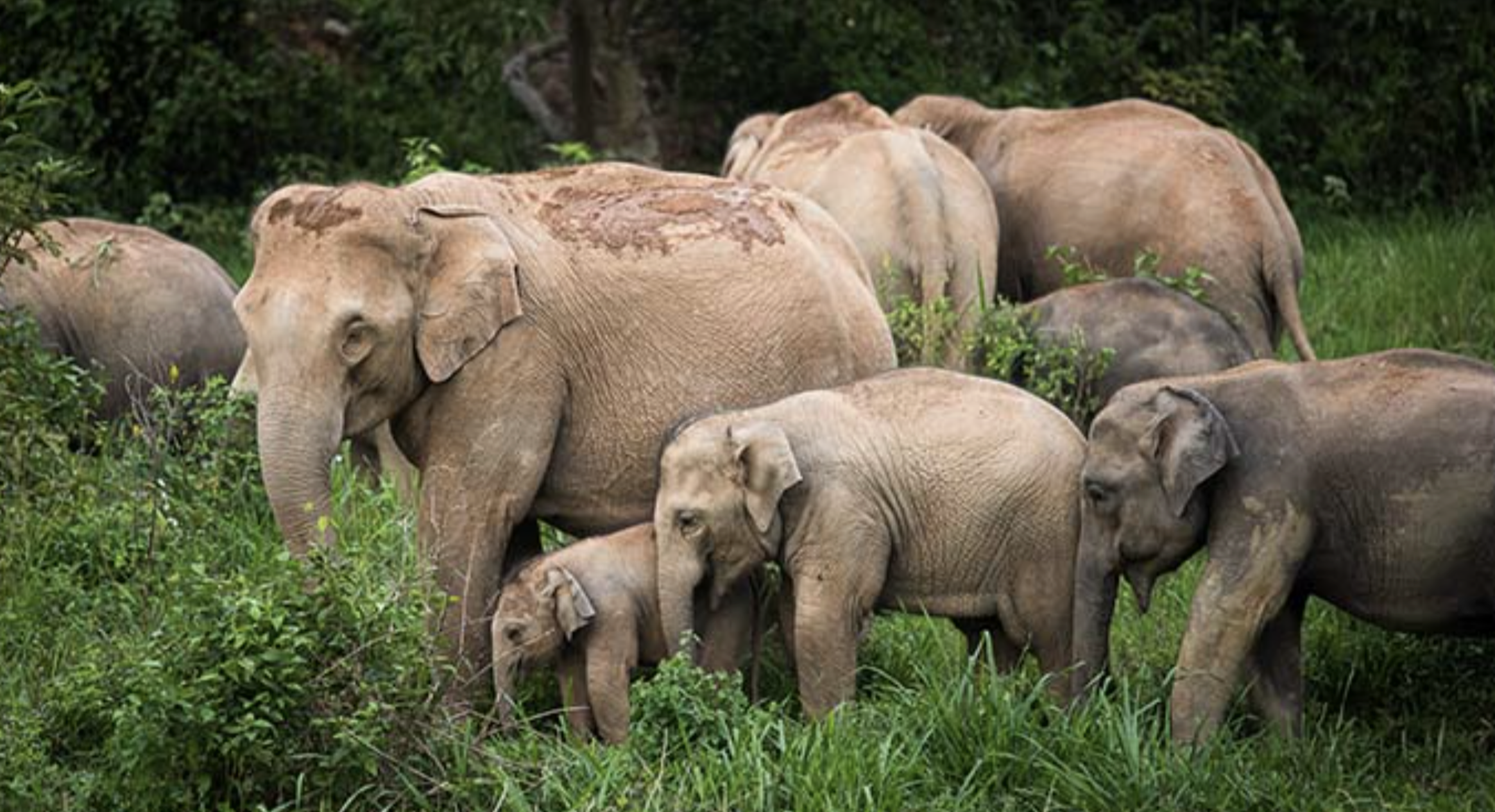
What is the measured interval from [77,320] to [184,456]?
1896mm

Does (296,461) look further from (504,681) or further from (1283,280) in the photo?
(1283,280)

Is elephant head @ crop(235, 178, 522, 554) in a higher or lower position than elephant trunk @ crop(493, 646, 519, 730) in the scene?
higher

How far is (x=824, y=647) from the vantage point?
775 cm

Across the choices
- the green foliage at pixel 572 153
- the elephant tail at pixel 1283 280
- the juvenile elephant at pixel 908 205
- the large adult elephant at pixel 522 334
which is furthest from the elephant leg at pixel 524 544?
the elephant tail at pixel 1283 280

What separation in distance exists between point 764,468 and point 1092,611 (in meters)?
1.00

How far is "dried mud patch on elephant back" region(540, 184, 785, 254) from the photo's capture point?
8195mm

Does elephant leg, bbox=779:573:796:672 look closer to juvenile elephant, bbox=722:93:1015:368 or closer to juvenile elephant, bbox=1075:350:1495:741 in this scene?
juvenile elephant, bbox=1075:350:1495:741

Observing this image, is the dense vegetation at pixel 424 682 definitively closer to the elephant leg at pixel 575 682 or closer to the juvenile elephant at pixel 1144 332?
the elephant leg at pixel 575 682

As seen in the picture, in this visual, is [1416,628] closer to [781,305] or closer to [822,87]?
[781,305]

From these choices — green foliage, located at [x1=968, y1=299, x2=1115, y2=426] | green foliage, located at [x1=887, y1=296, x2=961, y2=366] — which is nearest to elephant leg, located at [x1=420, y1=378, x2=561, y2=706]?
green foliage, located at [x1=887, y1=296, x2=961, y2=366]

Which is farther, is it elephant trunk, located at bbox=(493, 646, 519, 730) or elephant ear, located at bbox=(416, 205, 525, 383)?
elephant trunk, located at bbox=(493, 646, 519, 730)

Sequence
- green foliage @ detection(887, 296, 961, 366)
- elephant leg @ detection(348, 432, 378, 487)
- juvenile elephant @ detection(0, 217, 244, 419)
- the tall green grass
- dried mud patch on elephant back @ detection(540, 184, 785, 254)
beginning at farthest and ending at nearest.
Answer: juvenile elephant @ detection(0, 217, 244, 419)
elephant leg @ detection(348, 432, 378, 487)
green foliage @ detection(887, 296, 961, 366)
dried mud patch on elephant back @ detection(540, 184, 785, 254)
the tall green grass

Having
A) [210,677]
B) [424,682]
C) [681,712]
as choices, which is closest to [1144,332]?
[681,712]

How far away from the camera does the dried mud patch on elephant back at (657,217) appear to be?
8195 mm
